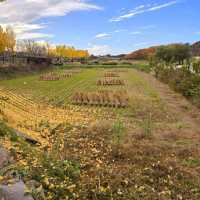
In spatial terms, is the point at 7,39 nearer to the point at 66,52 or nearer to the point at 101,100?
the point at 101,100

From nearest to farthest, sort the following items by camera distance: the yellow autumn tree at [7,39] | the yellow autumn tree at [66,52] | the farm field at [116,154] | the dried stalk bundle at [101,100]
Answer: the farm field at [116,154], the dried stalk bundle at [101,100], the yellow autumn tree at [7,39], the yellow autumn tree at [66,52]

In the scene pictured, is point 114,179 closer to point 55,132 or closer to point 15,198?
point 15,198

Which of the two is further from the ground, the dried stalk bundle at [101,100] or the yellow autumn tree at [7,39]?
the yellow autumn tree at [7,39]

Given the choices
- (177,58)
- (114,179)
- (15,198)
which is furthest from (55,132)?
(177,58)

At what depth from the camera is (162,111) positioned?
15797mm

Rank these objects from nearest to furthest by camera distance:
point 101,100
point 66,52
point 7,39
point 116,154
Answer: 1. point 116,154
2. point 101,100
3. point 7,39
4. point 66,52

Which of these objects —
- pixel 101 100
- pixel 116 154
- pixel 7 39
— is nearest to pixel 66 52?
pixel 7 39

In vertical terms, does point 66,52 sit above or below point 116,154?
above

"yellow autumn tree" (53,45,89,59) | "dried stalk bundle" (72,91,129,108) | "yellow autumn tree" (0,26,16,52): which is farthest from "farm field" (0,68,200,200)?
"yellow autumn tree" (53,45,89,59)

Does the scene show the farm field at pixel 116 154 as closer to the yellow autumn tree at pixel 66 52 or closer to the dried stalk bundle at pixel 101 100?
the dried stalk bundle at pixel 101 100

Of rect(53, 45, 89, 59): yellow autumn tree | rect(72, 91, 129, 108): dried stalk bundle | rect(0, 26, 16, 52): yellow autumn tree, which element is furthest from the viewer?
rect(53, 45, 89, 59): yellow autumn tree

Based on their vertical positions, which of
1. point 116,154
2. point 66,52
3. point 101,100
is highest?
point 66,52

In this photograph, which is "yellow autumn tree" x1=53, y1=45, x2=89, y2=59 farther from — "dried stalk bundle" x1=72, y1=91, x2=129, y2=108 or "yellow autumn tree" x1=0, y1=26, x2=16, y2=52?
"dried stalk bundle" x1=72, y1=91, x2=129, y2=108

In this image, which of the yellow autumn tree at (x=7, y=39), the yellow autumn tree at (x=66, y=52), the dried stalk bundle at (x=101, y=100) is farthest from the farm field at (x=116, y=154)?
the yellow autumn tree at (x=66, y=52)
